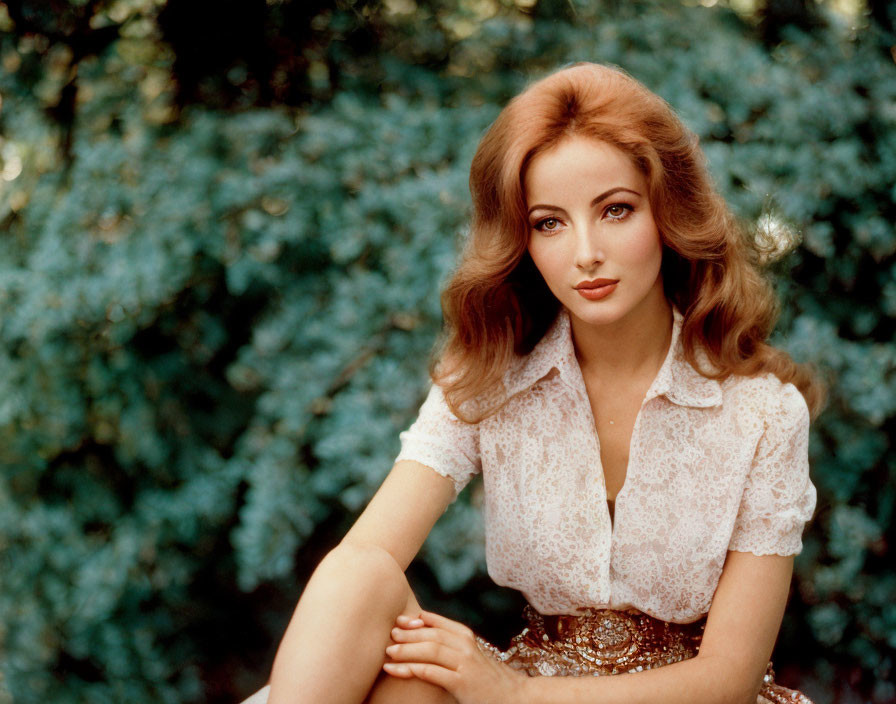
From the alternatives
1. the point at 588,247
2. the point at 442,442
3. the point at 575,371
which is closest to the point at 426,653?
the point at 442,442

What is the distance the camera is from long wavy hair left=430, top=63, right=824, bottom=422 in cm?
161

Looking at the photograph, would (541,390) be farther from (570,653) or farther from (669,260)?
(570,653)

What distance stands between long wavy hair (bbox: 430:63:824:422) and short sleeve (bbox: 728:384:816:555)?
0.30 ft

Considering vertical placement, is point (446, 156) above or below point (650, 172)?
below

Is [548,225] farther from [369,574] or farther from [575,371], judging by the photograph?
[369,574]

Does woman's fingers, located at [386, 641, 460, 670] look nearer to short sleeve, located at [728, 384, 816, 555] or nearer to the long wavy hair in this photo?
the long wavy hair

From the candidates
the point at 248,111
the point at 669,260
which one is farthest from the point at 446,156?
the point at 669,260

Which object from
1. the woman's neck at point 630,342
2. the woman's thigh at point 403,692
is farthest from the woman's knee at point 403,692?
the woman's neck at point 630,342

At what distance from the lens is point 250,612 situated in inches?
111

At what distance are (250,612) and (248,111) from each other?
4.91ft

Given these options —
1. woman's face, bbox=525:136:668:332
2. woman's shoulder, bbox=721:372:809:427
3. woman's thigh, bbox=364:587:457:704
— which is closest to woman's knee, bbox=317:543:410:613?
woman's thigh, bbox=364:587:457:704

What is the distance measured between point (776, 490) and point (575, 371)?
17.2 inches

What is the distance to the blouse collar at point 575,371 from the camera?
1.74 m

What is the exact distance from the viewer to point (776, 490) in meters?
1.69
